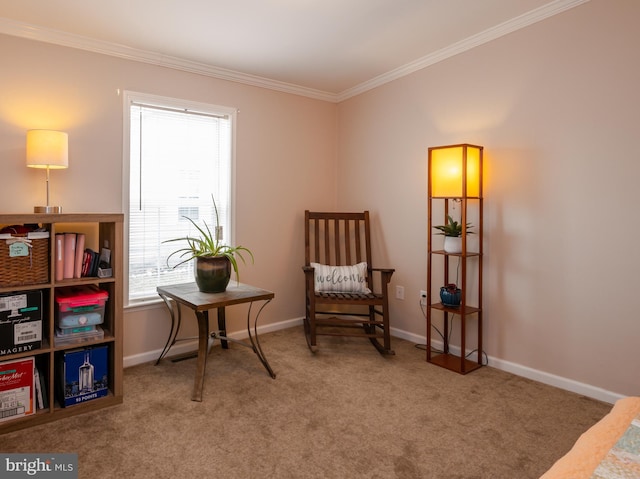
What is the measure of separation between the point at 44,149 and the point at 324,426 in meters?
2.27

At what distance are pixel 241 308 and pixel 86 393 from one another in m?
1.49

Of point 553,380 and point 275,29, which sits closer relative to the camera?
point 553,380

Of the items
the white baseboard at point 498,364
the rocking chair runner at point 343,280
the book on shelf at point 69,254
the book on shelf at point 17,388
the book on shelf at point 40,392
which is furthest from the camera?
the rocking chair runner at point 343,280

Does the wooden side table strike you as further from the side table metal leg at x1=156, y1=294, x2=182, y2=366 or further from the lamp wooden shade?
the lamp wooden shade

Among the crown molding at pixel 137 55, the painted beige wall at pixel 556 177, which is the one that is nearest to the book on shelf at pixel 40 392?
the crown molding at pixel 137 55

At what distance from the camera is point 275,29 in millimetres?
2762

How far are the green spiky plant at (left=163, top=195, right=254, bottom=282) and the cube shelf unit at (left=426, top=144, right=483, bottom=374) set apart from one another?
146 centimetres

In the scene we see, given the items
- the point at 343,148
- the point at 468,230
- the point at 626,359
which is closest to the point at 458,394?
the point at 626,359

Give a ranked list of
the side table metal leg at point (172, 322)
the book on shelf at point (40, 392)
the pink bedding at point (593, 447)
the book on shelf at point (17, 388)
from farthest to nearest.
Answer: the side table metal leg at point (172, 322) → the book on shelf at point (40, 392) → the book on shelf at point (17, 388) → the pink bedding at point (593, 447)

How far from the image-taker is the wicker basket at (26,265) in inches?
84.7

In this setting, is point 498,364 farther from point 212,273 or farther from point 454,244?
point 212,273

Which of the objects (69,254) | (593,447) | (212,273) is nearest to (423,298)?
(212,273)

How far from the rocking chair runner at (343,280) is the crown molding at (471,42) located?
120 centimetres

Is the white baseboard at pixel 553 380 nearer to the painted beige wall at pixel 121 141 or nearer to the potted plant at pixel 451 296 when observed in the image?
the potted plant at pixel 451 296
